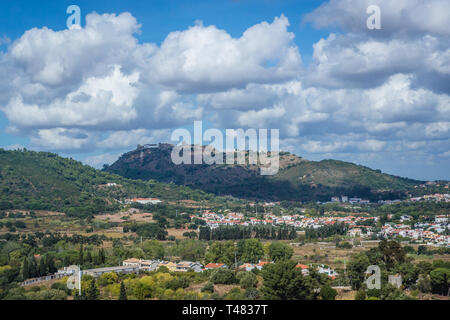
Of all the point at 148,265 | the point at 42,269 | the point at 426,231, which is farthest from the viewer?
the point at 426,231

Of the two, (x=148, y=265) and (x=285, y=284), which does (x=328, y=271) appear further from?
(x=148, y=265)

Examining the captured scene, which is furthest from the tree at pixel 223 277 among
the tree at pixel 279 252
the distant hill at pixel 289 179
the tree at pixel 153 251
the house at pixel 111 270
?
the distant hill at pixel 289 179

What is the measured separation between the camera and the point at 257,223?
264ft

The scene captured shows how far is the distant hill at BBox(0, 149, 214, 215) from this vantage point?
86.0 m

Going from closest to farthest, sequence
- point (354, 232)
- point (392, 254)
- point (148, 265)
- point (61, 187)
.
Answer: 1. point (392, 254)
2. point (148, 265)
3. point (354, 232)
4. point (61, 187)

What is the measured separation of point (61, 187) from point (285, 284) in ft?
271

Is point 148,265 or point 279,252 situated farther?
point 279,252

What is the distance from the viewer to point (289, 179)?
14238 centimetres

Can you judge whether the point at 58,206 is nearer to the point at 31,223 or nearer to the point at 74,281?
the point at 31,223

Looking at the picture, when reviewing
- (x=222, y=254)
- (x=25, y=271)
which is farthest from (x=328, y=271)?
(x=25, y=271)

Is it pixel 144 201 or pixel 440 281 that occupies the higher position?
pixel 144 201

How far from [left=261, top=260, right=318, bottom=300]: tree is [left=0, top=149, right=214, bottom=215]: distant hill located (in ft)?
195

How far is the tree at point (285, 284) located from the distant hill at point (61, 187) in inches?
2336

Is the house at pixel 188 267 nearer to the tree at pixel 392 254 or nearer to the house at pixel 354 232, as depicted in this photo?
the tree at pixel 392 254
